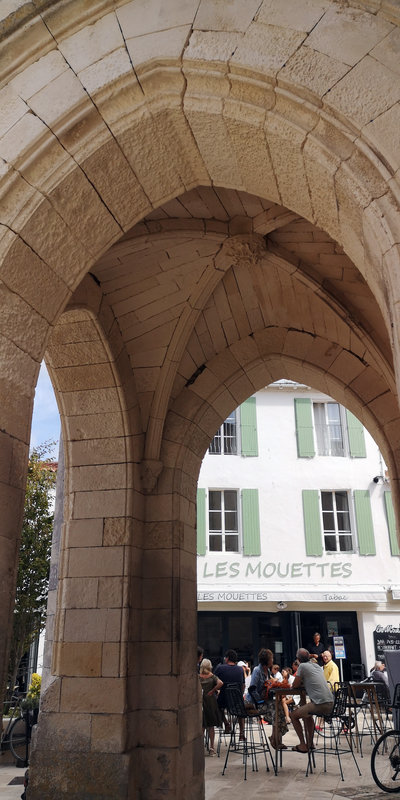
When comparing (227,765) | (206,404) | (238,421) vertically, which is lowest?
(227,765)

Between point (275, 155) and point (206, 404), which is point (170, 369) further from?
point (275, 155)

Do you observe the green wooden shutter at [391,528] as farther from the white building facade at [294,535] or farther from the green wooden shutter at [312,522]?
the green wooden shutter at [312,522]

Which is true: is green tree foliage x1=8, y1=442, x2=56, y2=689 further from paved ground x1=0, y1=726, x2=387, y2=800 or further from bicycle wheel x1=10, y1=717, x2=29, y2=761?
Result: paved ground x1=0, y1=726, x2=387, y2=800

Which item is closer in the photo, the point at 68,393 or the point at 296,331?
the point at 68,393

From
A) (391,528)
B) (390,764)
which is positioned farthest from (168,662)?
(391,528)

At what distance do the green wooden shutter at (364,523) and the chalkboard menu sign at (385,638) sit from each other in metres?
1.23

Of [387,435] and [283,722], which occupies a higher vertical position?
[387,435]

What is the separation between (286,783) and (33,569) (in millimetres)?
3794

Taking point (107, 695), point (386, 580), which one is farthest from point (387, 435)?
point (386, 580)

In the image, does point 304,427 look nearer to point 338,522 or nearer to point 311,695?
Result: point 338,522

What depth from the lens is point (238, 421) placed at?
11883 millimetres

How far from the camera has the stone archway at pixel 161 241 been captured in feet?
7.16

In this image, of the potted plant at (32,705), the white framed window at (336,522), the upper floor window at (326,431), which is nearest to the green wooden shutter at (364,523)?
the white framed window at (336,522)

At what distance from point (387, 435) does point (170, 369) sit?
76.0 inches
